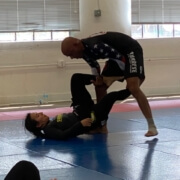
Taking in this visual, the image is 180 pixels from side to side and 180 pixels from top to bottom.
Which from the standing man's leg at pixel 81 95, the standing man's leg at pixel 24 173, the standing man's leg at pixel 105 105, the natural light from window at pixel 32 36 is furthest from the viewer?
the natural light from window at pixel 32 36

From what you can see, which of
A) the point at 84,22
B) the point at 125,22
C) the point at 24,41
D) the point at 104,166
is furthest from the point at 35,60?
the point at 104,166

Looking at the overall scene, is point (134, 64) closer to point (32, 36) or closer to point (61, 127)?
point (61, 127)

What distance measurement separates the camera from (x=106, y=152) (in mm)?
4504

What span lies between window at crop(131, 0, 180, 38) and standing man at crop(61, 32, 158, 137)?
5082 millimetres

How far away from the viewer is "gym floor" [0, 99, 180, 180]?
3.70 m

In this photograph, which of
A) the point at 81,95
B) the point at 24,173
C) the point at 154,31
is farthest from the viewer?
the point at 154,31

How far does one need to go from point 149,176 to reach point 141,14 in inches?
279

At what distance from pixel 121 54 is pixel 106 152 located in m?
1.24

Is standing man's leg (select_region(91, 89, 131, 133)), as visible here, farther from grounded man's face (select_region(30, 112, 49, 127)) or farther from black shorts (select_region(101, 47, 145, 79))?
grounded man's face (select_region(30, 112, 49, 127))

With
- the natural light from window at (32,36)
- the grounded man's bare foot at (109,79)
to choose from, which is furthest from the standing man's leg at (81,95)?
the natural light from window at (32,36)

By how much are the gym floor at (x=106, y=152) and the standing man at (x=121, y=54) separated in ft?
1.36

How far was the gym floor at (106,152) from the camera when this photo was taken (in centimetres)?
370

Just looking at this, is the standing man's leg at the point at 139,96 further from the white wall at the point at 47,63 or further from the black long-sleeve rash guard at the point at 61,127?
the white wall at the point at 47,63

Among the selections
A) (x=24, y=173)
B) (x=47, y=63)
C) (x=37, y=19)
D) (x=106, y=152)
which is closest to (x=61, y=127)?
(x=106, y=152)
